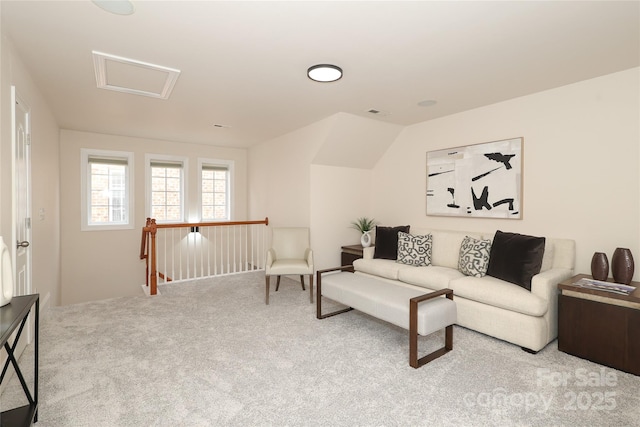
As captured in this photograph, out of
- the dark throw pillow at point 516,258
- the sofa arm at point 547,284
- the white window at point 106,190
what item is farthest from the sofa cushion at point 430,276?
the white window at point 106,190

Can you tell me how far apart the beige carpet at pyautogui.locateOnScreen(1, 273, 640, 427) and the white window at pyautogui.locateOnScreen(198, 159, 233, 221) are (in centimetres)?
342

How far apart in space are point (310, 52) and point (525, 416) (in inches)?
113

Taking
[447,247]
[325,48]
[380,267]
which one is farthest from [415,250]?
[325,48]

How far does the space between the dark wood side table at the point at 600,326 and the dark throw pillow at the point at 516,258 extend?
260 millimetres

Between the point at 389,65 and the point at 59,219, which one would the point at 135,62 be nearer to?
the point at 389,65

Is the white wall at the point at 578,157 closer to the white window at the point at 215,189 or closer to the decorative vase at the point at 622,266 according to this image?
the decorative vase at the point at 622,266

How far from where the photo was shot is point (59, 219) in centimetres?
503

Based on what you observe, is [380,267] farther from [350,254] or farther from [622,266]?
[622,266]

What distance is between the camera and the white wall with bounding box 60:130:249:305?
5195mm

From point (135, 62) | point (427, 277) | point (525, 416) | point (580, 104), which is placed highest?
point (135, 62)

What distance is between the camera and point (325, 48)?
7.97 ft

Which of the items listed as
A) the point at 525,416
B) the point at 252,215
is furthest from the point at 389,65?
the point at 252,215

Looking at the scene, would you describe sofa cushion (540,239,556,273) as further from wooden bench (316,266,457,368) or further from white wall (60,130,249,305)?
white wall (60,130,249,305)

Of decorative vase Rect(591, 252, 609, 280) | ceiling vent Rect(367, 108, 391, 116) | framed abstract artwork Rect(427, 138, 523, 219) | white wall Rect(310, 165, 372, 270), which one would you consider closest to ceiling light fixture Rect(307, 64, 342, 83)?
ceiling vent Rect(367, 108, 391, 116)
